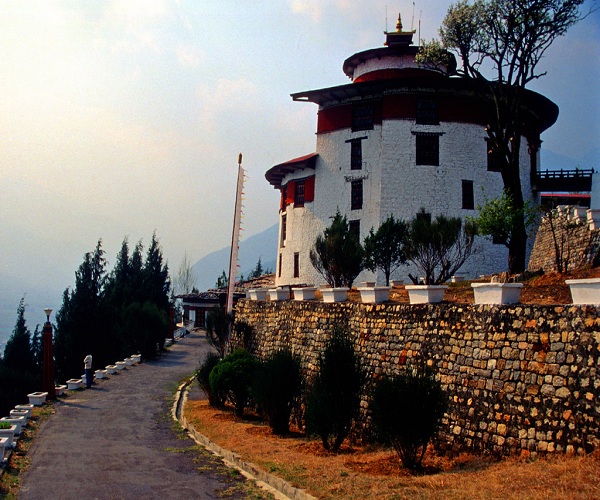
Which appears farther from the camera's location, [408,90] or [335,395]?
[408,90]

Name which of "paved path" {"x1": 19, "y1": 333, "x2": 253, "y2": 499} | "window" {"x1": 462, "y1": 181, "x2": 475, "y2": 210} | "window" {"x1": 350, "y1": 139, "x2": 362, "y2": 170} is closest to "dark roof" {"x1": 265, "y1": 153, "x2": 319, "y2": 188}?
"window" {"x1": 350, "y1": 139, "x2": 362, "y2": 170}

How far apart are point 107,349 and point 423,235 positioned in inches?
943

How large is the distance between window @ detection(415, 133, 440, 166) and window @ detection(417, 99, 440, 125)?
0.76m

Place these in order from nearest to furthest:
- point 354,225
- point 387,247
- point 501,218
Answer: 1. point 501,218
2. point 387,247
3. point 354,225

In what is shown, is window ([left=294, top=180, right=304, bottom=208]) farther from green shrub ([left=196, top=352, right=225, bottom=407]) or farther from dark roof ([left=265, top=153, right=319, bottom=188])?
green shrub ([left=196, top=352, right=225, bottom=407])

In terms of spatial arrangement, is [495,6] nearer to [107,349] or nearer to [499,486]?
[499,486]

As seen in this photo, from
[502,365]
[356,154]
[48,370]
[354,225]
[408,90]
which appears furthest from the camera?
[356,154]

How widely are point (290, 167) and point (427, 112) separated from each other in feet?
31.0

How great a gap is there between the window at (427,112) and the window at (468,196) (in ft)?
12.9

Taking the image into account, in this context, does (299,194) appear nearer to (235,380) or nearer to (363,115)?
(363,115)

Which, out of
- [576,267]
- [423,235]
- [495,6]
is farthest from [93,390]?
[495,6]

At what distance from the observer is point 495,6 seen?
2369 cm

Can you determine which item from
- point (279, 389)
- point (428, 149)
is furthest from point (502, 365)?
point (428, 149)

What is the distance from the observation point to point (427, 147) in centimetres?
A: 3362
